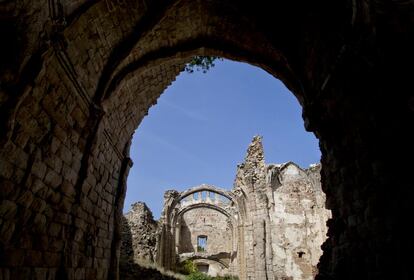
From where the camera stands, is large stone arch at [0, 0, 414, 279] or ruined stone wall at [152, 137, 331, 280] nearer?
large stone arch at [0, 0, 414, 279]

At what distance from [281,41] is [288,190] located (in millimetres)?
12336

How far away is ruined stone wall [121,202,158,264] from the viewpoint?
14.2 meters

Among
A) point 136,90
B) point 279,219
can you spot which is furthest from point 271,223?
point 136,90

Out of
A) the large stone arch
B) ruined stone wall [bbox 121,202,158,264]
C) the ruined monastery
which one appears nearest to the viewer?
the large stone arch

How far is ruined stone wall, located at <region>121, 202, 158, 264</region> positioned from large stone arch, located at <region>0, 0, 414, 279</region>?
8.41m

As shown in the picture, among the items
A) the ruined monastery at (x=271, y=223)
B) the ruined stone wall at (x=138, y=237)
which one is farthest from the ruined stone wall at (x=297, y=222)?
the ruined stone wall at (x=138, y=237)

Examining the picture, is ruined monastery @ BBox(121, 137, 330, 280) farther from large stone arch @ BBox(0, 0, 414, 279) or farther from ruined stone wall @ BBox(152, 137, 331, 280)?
large stone arch @ BBox(0, 0, 414, 279)

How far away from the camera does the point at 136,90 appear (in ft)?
22.1

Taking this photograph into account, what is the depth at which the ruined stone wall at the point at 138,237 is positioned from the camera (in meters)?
14.2

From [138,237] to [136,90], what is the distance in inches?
401

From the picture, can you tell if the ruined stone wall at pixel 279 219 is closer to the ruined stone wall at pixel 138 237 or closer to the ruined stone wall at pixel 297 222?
the ruined stone wall at pixel 297 222

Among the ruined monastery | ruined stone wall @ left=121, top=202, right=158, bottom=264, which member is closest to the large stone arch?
ruined stone wall @ left=121, top=202, right=158, bottom=264

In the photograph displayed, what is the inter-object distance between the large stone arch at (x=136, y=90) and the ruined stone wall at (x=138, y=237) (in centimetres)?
841

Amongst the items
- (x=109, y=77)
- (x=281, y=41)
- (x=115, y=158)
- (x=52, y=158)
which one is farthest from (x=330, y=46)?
(x=115, y=158)
